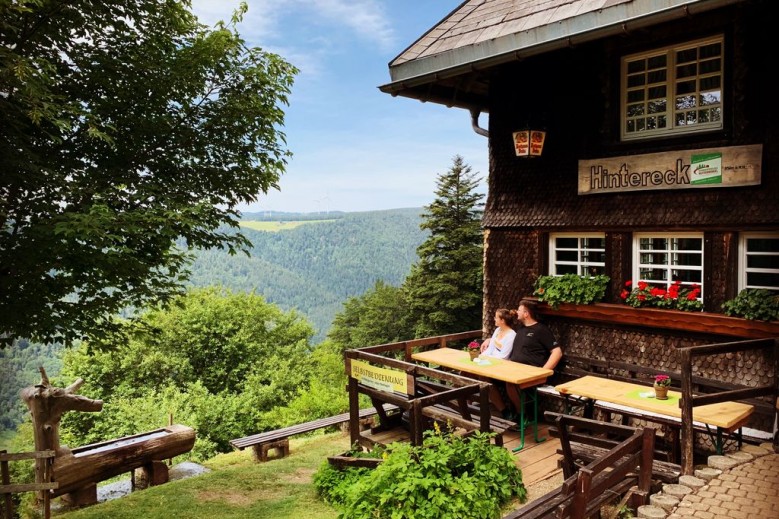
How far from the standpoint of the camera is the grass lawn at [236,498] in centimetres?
757

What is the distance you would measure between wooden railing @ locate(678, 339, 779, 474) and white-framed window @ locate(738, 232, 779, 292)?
98 cm

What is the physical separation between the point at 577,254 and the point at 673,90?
2804mm

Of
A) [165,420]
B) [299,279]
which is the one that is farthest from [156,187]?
[299,279]

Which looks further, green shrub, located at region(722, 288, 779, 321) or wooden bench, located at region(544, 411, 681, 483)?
green shrub, located at region(722, 288, 779, 321)

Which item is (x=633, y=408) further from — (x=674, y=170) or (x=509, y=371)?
(x=674, y=170)

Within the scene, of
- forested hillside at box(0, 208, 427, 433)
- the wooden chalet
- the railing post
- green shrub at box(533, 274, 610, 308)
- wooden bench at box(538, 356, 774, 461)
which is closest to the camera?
the railing post

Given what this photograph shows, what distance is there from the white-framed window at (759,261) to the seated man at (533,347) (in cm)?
265

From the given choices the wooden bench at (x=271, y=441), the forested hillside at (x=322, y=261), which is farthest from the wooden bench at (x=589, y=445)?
the forested hillside at (x=322, y=261)

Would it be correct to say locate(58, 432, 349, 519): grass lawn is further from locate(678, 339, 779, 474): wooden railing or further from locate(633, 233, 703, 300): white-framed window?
locate(633, 233, 703, 300): white-framed window

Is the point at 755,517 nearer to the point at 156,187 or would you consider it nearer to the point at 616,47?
the point at 616,47

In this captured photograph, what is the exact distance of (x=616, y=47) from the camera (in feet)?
26.4

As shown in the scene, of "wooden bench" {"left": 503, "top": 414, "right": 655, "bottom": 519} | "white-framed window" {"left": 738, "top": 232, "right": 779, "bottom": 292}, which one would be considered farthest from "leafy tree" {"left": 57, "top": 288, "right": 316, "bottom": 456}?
"white-framed window" {"left": 738, "top": 232, "right": 779, "bottom": 292}

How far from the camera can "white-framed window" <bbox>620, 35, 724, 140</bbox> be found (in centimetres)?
730

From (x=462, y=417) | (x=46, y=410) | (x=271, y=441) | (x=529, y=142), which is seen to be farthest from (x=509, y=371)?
(x=46, y=410)
